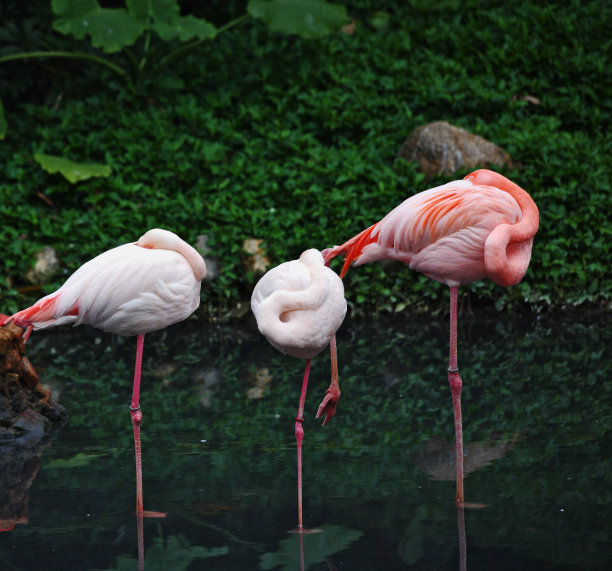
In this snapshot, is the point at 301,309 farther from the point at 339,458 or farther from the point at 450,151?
the point at 450,151

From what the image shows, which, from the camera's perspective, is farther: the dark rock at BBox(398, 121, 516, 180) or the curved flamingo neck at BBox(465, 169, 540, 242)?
the dark rock at BBox(398, 121, 516, 180)

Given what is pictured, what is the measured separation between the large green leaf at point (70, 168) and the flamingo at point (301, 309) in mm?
4478

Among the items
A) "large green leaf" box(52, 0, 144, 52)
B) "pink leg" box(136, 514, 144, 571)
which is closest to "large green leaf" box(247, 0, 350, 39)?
"large green leaf" box(52, 0, 144, 52)

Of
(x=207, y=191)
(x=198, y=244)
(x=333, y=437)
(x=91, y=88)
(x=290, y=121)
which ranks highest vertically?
(x=91, y=88)

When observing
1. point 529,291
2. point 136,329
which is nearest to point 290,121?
point 529,291

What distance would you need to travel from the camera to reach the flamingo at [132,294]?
3.81 metres

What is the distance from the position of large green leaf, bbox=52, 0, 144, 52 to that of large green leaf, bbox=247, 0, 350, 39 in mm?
1333

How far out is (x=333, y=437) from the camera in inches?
184

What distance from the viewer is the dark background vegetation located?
7312 millimetres

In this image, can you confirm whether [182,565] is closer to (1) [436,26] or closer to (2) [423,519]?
(2) [423,519]

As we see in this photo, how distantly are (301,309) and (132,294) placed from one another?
2.51ft

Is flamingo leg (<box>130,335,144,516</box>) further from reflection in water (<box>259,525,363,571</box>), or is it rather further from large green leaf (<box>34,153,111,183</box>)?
large green leaf (<box>34,153,111,183</box>)

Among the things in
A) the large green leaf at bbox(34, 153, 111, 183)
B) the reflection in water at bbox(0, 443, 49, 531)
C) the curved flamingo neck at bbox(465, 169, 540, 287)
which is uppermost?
the large green leaf at bbox(34, 153, 111, 183)

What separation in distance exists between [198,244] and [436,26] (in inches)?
186
